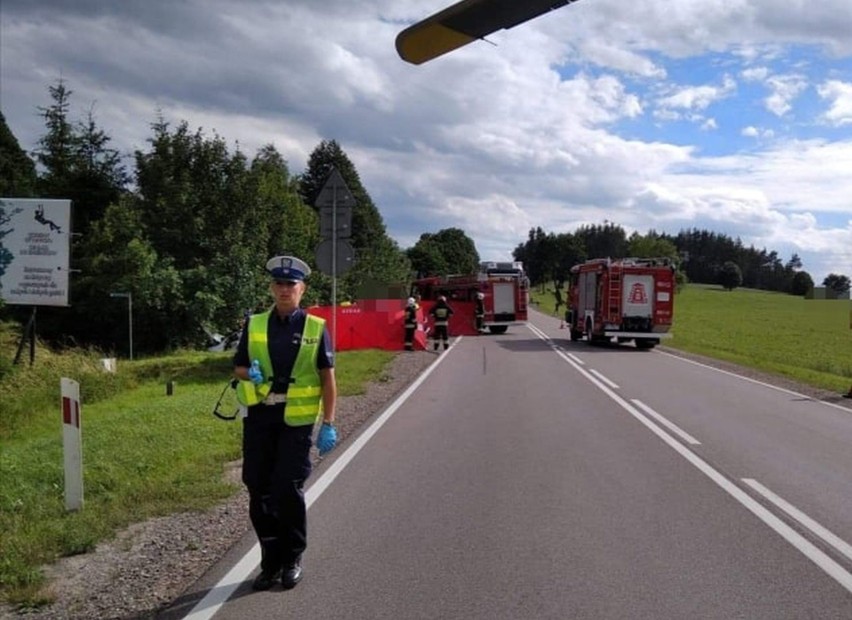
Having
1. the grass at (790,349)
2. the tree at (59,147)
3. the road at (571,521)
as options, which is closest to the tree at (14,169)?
the tree at (59,147)

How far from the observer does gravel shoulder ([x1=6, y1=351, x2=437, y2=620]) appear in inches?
182

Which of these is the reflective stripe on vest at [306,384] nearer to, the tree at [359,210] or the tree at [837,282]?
the tree at [359,210]

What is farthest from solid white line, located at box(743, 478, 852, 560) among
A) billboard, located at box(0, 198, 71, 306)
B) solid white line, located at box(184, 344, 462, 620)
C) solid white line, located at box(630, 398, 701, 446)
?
billboard, located at box(0, 198, 71, 306)

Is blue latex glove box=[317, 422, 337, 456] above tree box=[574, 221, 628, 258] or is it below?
below

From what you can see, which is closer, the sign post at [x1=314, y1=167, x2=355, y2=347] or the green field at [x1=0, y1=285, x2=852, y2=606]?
the green field at [x1=0, y1=285, x2=852, y2=606]

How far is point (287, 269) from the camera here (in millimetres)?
5098

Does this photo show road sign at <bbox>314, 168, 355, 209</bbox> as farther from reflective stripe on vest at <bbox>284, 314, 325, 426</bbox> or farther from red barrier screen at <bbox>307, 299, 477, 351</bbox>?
red barrier screen at <bbox>307, 299, 477, 351</bbox>

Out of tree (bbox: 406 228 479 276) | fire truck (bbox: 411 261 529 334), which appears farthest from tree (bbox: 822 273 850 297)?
fire truck (bbox: 411 261 529 334)

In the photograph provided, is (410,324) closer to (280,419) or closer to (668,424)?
(668,424)

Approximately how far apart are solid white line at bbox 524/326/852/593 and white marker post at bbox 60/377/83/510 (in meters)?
5.42

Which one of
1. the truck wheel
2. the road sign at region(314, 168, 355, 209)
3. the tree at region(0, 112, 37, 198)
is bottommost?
the truck wheel

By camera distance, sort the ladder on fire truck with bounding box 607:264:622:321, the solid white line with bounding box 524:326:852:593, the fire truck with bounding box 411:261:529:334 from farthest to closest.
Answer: the fire truck with bounding box 411:261:529:334, the ladder on fire truck with bounding box 607:264:622:321, the solid white line with bounding box 524:326:852:593

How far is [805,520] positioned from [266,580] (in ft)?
13.8

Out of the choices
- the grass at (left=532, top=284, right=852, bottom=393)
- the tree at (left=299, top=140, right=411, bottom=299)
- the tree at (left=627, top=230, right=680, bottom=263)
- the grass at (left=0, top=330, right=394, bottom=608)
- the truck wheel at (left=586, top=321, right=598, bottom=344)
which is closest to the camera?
the grass at (left=0, top=330, right=394, bottom=608)
